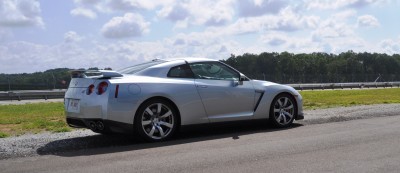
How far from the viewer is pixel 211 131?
918 centimetres

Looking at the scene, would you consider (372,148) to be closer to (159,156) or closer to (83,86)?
(159,156)

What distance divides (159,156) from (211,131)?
8.60 feet

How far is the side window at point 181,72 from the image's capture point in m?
8.33

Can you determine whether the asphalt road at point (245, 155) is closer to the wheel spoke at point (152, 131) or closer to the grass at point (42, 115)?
the wheel spoke at point (152, 131)

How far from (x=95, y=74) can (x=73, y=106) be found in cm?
62

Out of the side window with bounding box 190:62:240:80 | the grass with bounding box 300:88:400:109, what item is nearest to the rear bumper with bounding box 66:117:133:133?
the side window with bounding box 190:62:240:80

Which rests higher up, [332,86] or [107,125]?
[107,125]

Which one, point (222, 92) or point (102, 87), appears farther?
point (222, 92)

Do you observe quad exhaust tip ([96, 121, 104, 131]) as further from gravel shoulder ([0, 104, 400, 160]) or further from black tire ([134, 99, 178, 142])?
black tire ([134, 99, 178, 142])

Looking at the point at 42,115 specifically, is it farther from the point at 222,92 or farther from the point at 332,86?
the point at 332,86

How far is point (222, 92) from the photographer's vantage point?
8648 mm

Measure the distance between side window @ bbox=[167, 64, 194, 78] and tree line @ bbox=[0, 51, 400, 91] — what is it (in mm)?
11270

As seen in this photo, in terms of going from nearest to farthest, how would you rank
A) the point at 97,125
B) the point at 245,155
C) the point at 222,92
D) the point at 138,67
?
the point at 245,155
the point at 97,125
the point at 138,67
the point at 222,92

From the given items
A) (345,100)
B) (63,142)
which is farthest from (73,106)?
(345,100)
